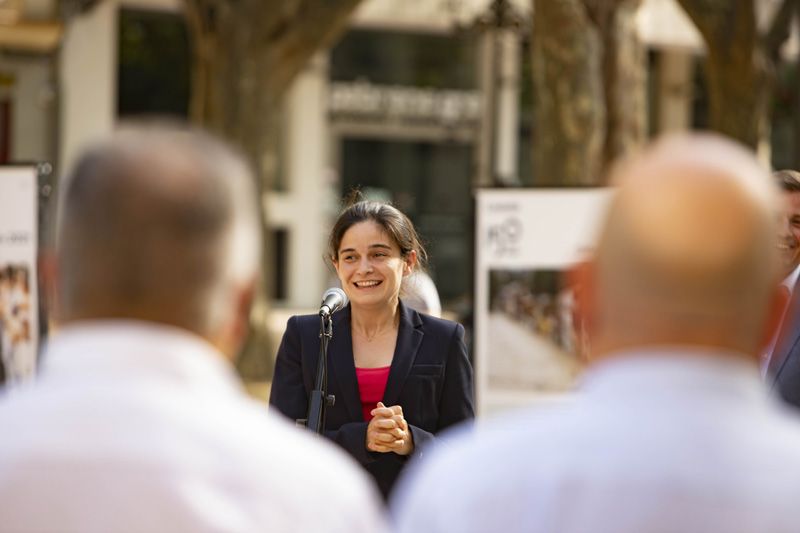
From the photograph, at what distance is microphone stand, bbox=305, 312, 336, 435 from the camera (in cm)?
469

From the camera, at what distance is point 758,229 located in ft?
6.23

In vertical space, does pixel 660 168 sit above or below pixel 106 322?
above

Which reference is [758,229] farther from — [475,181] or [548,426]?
[475,181]

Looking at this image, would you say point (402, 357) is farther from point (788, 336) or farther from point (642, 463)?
point (642, 463)

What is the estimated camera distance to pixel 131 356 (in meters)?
1.89

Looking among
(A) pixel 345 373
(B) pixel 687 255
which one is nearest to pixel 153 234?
(B) pixel 687 255

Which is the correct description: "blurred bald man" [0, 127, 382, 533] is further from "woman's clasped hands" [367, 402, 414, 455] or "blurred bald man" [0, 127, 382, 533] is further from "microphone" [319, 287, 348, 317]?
"microphone" [319, 287, 348, 317]

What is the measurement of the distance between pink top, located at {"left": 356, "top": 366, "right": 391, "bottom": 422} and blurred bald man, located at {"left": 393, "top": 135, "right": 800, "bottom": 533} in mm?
2935

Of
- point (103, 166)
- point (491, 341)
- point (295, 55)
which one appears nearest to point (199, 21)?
point (295, 55)

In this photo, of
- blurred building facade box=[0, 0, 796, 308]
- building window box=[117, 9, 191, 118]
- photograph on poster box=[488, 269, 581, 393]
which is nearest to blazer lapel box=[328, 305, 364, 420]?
photograph on poster box=[488, 269, 581, 393]

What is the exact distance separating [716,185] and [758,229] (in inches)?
Answer: 3.2

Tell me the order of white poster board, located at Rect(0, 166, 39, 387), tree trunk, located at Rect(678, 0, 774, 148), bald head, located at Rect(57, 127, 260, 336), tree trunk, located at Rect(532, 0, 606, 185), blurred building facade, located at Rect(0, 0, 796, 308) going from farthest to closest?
blurred building facade, located at Rect(0, 0, 796, 308) < tree trunk, located at Rect(678, 0, 774, 148) < tree trunk, located at Rect(532, 0, 606, 185) < white poster board, located at Rect(0, 166, 39, 387) < bald head, located at Rect(57, 127, 260, 336)

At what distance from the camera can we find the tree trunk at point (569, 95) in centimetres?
1459

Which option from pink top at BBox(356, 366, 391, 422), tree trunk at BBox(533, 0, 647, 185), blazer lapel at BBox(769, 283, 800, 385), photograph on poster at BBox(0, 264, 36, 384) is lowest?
photograph on poster at BBox(0, 264, 36, 384)
